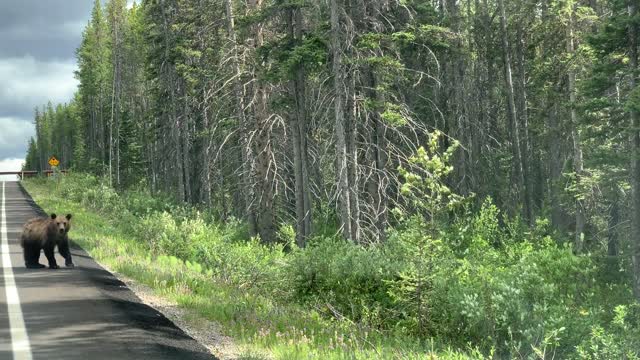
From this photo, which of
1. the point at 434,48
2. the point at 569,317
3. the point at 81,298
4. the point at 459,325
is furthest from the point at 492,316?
the point at 434,48

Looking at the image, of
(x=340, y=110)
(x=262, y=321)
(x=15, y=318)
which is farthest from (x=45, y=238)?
(x=340, y=110)

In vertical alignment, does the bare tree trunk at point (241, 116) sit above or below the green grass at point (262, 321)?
above

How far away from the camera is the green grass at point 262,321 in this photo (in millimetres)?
5891

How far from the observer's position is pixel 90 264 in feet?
40.9

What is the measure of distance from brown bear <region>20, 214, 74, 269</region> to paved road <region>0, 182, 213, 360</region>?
444 mm

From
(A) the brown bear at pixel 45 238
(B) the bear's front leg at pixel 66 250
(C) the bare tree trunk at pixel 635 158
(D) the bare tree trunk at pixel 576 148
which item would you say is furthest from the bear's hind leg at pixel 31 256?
(D) the bare tree trunk at pixel 576 148

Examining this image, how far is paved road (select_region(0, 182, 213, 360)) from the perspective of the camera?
584 cm

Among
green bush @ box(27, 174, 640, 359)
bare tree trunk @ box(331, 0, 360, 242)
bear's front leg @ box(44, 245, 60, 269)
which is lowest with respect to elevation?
green bush @ box(27, 174, 640, 359)

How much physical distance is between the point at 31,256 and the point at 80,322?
5.48m

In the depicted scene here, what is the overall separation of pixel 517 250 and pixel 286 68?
8.41m

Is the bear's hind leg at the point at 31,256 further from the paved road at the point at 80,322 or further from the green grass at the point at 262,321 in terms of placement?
the green grass at the point at 262,321

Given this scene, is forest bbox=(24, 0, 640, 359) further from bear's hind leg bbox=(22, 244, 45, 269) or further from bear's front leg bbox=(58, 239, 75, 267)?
bear's hind leg bbox=(22, 244, 45, 269)

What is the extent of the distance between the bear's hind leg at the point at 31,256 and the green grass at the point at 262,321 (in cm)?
155

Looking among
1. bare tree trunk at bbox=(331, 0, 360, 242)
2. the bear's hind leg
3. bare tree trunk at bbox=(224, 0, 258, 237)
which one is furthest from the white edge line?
bare tree trunk at bbox=(224, 0, 258, 237)
